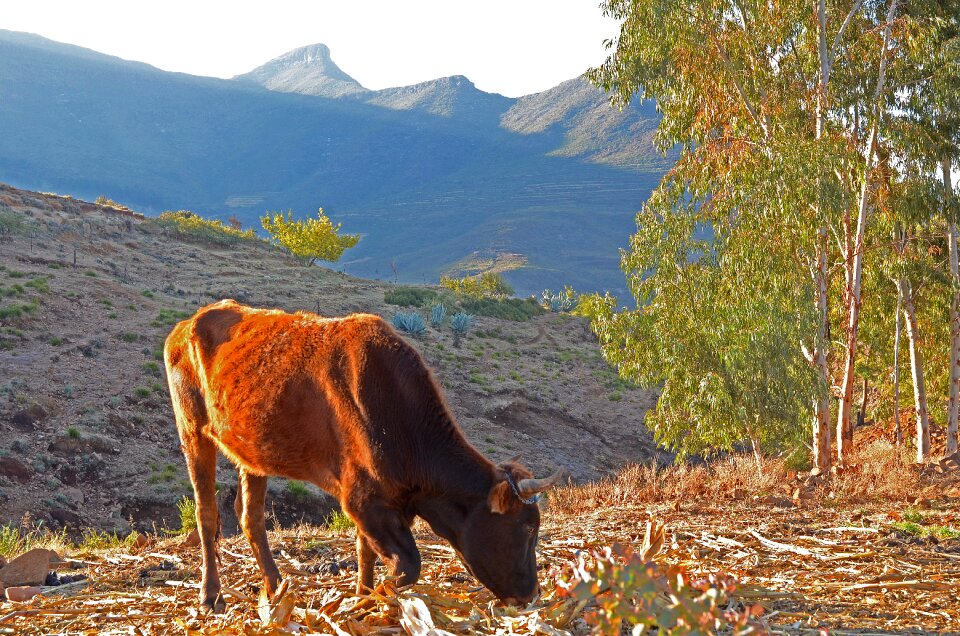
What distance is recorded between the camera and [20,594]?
5824 millimetres

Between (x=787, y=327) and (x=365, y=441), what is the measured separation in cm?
1185

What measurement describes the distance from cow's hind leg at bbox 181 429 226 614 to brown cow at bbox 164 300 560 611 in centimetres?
2

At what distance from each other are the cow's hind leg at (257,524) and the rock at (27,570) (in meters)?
1.68

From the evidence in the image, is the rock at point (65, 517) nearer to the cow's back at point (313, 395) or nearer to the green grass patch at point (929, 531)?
the cow's back at point (313, 395)

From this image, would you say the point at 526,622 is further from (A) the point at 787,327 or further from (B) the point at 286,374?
(A) the point at 787,327

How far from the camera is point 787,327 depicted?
1505 cm

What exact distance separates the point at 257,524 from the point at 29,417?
55.2 feet

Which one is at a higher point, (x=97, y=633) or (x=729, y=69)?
(x=729, y=69)

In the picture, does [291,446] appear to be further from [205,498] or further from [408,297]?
[408,297]

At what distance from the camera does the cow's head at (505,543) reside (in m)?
4.51

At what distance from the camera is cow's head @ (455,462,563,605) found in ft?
14.8

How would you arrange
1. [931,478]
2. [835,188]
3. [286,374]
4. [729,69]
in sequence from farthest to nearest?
1. [729,69]
2. [835,188]
3. [931,478]
4. [286,374]

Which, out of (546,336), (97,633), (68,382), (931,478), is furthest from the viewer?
(546,336)

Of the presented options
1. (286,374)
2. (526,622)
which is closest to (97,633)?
(286,374)
